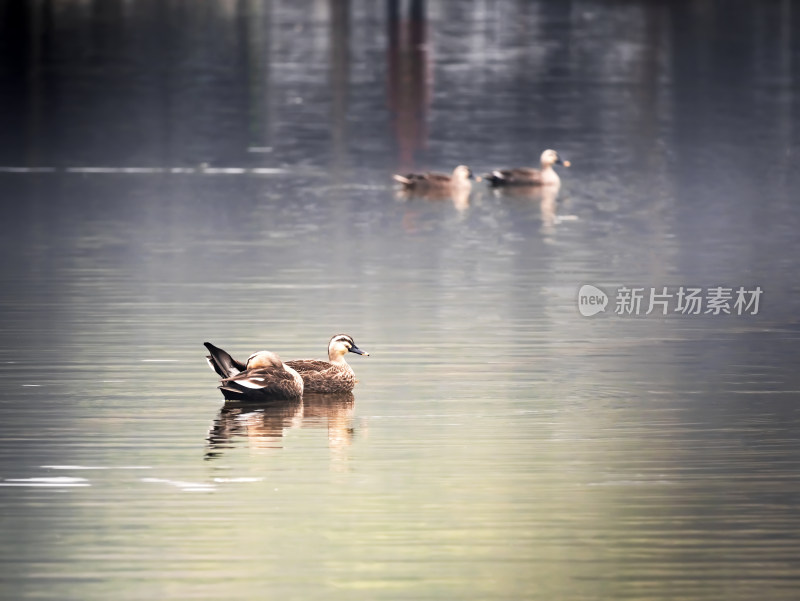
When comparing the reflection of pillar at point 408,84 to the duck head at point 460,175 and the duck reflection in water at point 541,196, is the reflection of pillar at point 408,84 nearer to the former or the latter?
the duck reflection in water at point 541,196

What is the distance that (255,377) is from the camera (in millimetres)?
13742

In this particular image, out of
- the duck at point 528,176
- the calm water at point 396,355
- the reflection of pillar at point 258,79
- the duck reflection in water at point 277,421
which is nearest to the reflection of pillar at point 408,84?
the calm water at point 396,355

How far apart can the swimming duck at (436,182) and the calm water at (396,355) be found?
0.55 meters

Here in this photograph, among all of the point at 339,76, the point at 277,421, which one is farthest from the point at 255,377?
the point at 339,76

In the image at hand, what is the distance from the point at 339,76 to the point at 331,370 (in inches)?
1445

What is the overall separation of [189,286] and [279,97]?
24609mm

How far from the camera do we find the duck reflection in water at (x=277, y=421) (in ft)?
42.1

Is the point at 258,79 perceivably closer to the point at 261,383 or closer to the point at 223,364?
the point at 223,364

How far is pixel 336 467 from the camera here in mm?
12117

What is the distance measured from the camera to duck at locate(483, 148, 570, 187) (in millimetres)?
29109

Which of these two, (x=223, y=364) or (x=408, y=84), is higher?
Result: (x=408, y=84)

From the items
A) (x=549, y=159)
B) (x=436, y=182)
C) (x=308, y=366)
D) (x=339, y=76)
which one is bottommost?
(x=308, y=366)

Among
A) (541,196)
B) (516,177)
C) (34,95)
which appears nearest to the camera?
(541,196)

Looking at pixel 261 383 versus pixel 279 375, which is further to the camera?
pixel 279 375
